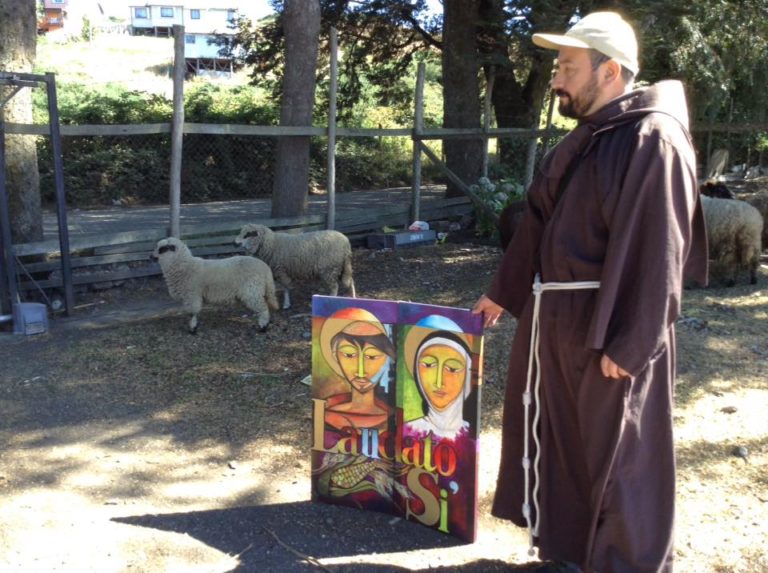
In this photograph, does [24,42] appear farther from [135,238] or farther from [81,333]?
[81,333]

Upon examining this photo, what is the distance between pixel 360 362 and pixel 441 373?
1.35ft

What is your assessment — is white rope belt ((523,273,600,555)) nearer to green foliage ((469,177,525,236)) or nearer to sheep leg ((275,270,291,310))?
sheep leg ((275,270,291,310))

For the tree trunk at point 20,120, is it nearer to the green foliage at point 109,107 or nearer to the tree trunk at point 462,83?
the tree trunk at point 462,83

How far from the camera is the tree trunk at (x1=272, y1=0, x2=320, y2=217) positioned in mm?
9422

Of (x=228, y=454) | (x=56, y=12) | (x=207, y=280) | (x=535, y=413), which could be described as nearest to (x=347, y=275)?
(x=207, y=280)

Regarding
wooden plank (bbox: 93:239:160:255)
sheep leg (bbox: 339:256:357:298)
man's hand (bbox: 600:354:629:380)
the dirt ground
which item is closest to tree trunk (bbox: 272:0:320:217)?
wooden plank (bbox: 93:239:160:255)

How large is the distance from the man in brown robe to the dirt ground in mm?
633

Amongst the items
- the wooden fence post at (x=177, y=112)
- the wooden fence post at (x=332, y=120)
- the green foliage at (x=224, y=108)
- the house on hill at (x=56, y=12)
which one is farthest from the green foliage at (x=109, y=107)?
the house on hill at (x=56, y=12)

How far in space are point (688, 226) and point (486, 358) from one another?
343 centimetres

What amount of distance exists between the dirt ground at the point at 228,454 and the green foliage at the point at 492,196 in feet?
15.3

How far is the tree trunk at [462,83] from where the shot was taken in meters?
12.7

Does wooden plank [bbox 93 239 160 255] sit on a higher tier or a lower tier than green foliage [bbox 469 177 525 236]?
lower

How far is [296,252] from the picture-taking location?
24.2 ft

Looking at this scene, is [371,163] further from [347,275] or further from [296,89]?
[347,275]
